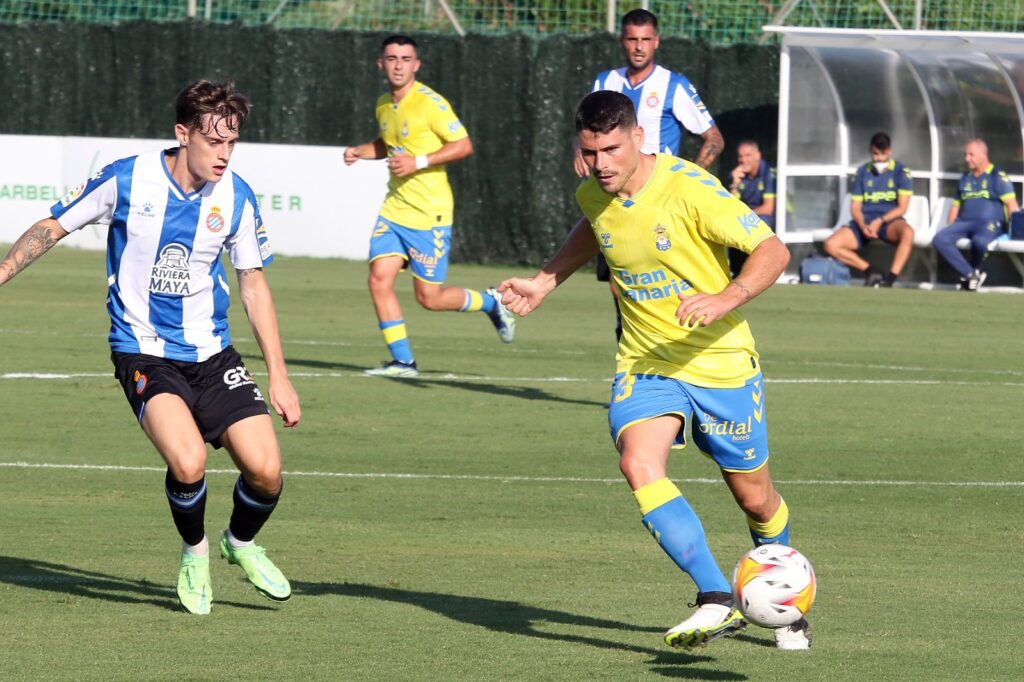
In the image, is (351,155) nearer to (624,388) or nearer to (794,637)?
(624,388)

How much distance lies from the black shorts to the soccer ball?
1892mm

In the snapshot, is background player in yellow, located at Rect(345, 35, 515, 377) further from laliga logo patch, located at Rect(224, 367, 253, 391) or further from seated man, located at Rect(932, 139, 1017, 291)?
seated man, located at Rect(932, 139, 1017, 291)

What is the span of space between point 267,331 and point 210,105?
0.89 meters

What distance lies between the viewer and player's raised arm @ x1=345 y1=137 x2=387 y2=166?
12884 millimetres

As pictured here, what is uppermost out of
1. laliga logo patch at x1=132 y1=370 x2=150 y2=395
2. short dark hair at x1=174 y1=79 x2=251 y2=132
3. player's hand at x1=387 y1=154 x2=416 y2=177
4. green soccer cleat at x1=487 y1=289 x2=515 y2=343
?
short dark hair at x1=174 y1=79 x2=251 y2=132

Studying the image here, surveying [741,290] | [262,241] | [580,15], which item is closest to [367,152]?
[262,241]

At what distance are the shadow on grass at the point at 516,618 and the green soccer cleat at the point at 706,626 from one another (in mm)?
178

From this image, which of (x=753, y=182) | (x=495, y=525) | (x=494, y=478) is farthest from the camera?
(x=753, y=182)

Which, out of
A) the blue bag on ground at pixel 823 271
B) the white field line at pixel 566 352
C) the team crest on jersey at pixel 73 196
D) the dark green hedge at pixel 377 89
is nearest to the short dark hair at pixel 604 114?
the team crest on jersey at pixel 73 196

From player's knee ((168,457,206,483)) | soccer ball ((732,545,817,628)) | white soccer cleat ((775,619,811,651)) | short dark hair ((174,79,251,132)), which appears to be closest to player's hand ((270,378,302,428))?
player's knee ((168,457,206,483))

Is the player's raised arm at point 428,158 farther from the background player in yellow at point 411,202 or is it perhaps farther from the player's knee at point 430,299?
the player's knee at point 430,299

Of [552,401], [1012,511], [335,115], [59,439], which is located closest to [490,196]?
[335,115]

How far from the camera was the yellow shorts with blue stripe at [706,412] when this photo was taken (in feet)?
19.8

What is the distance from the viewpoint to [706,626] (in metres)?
5.49
